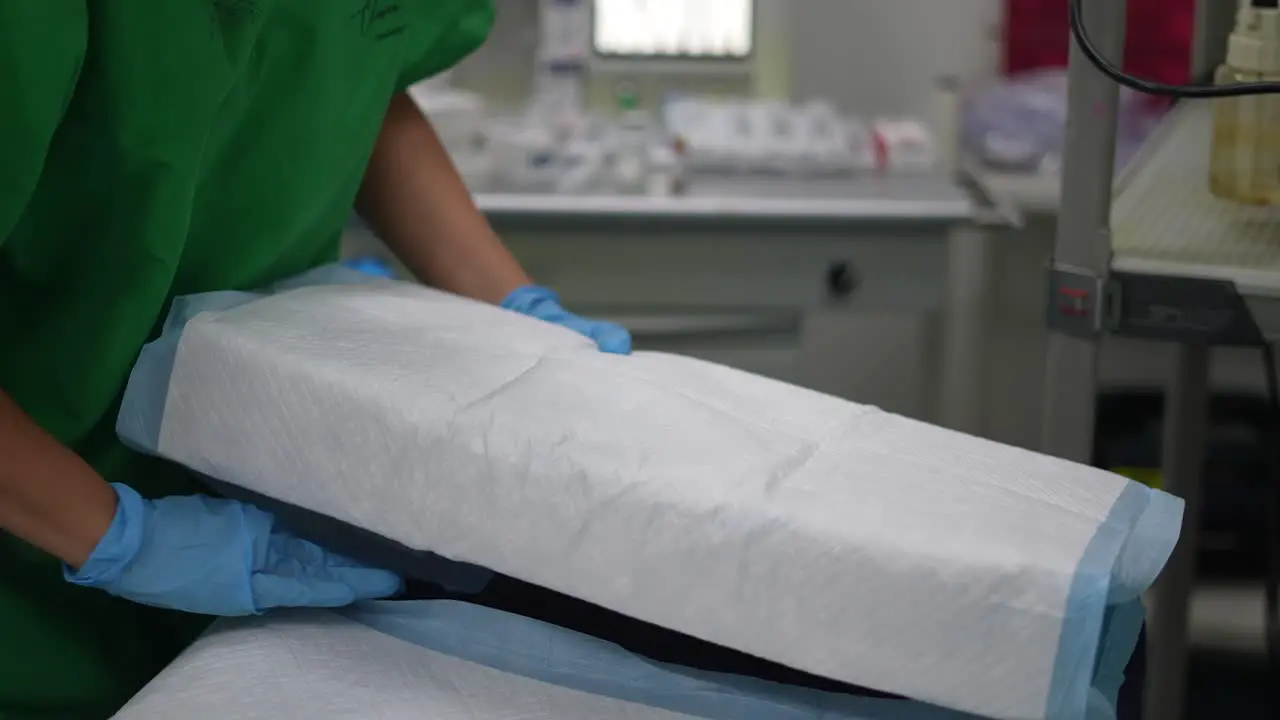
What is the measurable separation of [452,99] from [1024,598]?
1.61 m

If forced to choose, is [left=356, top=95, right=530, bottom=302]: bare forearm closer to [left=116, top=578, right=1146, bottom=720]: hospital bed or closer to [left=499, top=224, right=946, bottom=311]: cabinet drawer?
[left=116, top=578, right=1146, bottom=720]: hospital bed

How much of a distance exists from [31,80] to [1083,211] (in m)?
0.71

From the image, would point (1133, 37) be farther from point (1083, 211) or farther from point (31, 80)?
point (31, 80)

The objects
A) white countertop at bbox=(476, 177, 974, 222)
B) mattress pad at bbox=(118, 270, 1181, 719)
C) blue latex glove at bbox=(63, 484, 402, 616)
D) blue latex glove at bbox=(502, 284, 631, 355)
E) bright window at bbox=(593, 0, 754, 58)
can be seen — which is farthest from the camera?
bright window at bbox=(593, 0, 754, 58)

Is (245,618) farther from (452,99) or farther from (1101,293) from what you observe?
(452,99)

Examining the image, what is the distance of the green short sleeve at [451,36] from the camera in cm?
102

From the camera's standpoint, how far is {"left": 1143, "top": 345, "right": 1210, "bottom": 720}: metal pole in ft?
4.66

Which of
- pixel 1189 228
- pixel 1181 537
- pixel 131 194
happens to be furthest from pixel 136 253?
pixel 1181 537

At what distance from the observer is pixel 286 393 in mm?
721

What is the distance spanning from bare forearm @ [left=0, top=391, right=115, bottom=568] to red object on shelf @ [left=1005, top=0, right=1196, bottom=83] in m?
1.86

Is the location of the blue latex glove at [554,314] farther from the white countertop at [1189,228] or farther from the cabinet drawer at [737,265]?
the cabinet drawer at [737,265]

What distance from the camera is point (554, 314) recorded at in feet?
3.31

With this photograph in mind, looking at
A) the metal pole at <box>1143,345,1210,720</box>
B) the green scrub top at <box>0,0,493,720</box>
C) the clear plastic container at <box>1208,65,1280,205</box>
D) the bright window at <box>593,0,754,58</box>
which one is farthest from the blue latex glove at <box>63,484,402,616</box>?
the bright window at <box>593,0,754,58</box>

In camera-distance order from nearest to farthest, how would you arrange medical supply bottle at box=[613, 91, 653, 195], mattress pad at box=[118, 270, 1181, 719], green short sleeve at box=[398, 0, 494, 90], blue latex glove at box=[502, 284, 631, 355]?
mattress pad at box=[118, 270, 1181, 719] < blue latex glove at box=[502, 284, 631, 355] < green short sleeve at box=[398, 0, 494, 90] < medical supply bottle at box=[613, 91, 653, 195]
